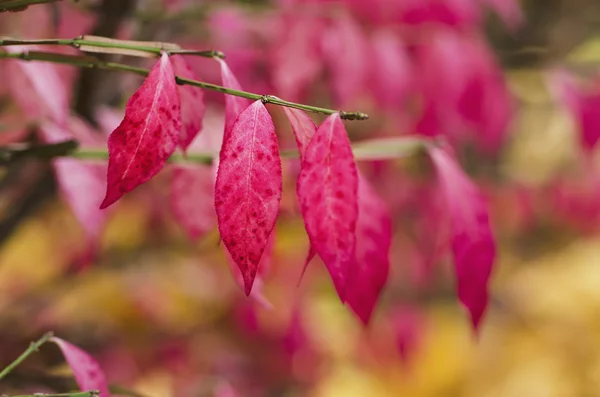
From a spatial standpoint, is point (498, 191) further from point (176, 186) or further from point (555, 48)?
point (176, 186)

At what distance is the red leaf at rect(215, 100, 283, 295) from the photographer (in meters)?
0.46

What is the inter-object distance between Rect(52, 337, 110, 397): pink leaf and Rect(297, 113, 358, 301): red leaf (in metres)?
0.25

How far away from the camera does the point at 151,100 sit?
48cm

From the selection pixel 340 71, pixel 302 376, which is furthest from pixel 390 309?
pixel 340 71

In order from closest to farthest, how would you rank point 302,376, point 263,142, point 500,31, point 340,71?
1. point 263,142
2. point 340,71
3. point 302,376
4. point 500,31

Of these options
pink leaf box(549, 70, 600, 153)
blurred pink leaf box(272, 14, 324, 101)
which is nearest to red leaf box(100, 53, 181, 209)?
blurred pink leaf box(272, 14, 324, 101)

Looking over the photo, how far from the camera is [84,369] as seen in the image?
1.97 feet

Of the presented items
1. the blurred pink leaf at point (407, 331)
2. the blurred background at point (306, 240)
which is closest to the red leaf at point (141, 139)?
the blurred background at point (306, 240)

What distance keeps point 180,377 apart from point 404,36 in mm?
887

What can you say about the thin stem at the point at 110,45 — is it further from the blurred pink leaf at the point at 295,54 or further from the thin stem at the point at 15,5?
the blurred pink leaf at the point at 295,54

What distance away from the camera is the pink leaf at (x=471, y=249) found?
636mm

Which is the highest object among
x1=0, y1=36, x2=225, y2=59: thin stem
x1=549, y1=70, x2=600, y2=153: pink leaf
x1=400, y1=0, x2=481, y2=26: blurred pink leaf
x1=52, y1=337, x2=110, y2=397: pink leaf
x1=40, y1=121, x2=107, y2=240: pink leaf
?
x1=0, y1=36, x2=225, y2=59: thin stem

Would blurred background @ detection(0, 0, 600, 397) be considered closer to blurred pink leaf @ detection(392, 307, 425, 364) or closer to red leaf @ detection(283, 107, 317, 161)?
blurred pink leaf @ detection(392, 307, 425, 364)

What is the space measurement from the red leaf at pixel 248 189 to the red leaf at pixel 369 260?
17cm
